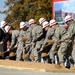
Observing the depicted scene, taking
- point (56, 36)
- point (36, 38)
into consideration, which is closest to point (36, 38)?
point (36, 38)

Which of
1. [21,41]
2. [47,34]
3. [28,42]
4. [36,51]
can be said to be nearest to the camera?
[47,34]

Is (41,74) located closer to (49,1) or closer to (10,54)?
(10,54)

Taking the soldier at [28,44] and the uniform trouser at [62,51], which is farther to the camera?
the soldier at [28,44]

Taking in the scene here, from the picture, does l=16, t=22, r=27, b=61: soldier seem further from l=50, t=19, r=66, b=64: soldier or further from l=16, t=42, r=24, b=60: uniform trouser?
l=50, t=19, r=66, b=64: soldier

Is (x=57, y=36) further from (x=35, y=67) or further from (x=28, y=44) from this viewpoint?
(x=35, y=67)

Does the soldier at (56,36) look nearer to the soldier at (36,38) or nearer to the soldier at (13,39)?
the soldier at (36,38)

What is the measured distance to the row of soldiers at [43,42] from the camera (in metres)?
14.4

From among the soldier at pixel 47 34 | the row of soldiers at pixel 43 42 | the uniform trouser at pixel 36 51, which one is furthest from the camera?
the uniform trouser at pixel 36 51

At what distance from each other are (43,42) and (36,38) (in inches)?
11.0

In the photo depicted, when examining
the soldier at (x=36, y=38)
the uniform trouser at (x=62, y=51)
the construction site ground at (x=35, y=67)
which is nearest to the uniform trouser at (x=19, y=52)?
the soldier at (x=36, y=38)

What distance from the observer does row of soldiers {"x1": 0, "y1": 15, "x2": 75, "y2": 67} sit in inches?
566

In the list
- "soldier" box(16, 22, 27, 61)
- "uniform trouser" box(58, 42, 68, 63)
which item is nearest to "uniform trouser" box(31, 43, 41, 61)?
"soldier" box(16, 22, 27, 61)

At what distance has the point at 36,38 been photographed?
15.6 m

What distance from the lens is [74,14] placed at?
1684 centimetres
